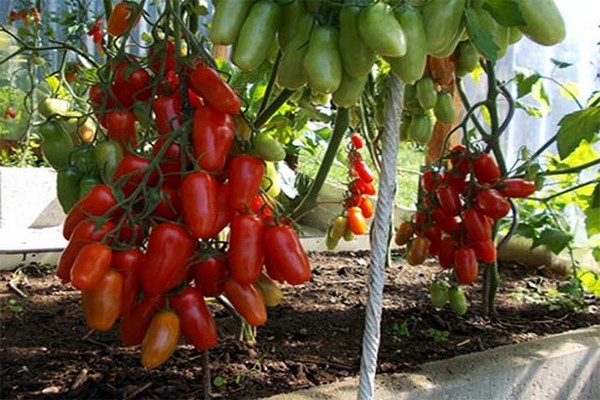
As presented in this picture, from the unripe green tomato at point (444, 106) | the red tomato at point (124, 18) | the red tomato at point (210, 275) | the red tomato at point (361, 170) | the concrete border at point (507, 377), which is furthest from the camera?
the red tomato at point (361, 170)

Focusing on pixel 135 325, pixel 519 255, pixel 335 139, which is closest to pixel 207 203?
pixel 135 325

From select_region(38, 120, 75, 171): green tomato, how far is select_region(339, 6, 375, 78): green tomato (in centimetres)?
44

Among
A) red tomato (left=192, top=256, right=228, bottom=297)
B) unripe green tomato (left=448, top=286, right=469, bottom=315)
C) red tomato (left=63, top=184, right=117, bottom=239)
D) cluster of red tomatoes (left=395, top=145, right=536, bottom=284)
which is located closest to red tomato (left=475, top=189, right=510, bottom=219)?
cluster of red tomatoes (left=395, top=145, right=536, bottom=284)

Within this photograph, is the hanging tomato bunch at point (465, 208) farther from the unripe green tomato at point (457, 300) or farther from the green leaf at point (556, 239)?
the green leaf at point (556, 239)

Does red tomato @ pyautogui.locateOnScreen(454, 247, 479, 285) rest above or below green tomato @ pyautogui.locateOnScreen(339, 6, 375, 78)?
below

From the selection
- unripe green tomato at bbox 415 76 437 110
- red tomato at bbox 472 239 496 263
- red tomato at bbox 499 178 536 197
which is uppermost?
unripe green tomato at bbox 415 76 437 110

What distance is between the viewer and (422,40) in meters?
0.68

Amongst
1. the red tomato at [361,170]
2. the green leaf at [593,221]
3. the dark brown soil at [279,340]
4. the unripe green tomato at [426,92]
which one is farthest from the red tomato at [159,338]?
the green leaf at [593,221]

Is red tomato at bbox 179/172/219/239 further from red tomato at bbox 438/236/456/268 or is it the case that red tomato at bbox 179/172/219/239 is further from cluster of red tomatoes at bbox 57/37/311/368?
red tomato at bbox 438/236/456/268

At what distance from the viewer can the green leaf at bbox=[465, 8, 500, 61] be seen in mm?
657

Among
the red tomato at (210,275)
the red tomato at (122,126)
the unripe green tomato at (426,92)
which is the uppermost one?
the unripe green tomato at (426,92)

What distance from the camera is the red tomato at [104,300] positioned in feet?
2.12

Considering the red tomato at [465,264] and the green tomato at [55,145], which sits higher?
the green tomato at [55,145]

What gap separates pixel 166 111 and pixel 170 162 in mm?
64
